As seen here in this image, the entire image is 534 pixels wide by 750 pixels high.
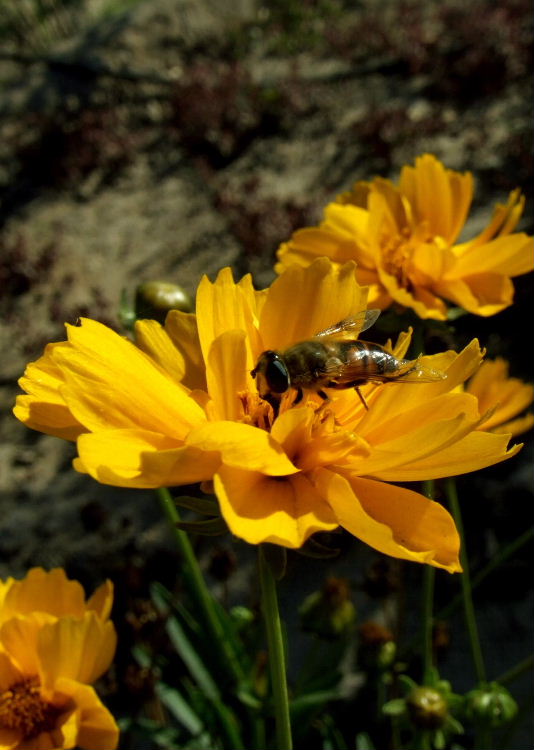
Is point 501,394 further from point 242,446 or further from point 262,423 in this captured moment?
point 242,446

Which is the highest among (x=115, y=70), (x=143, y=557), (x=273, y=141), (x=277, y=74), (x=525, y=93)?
(x=115, y=70)

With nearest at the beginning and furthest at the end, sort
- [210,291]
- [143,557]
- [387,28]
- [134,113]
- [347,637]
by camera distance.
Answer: [210,291]
[347,637]
[143,557]
[134,113]
[387,28]

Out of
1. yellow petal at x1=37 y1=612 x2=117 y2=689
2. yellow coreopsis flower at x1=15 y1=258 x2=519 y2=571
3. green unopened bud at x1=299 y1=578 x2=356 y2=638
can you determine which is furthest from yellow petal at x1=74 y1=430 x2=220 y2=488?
green unopened bud at x1=299 y1=578 x2=356 y2=638

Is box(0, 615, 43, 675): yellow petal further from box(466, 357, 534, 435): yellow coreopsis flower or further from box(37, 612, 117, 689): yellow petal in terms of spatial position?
box(466, 357, 534, 435): yellow coreopsis flower

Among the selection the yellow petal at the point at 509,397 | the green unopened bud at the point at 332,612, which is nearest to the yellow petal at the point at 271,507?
the green unopened bud at the point at 332,612

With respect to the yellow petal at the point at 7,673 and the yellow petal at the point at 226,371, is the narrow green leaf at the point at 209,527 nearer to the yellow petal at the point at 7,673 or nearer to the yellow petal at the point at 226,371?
the yellow petal at the point at 226,371

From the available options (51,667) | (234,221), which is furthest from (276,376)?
(234,221)

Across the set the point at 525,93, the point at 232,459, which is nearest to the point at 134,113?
the point at 525,93

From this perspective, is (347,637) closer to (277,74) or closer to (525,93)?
(525,93)
